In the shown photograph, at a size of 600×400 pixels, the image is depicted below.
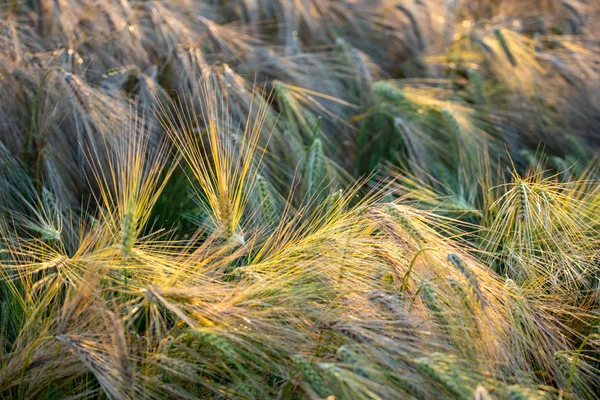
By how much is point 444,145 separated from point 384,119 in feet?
0.90

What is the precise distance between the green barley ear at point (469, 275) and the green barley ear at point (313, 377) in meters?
0.37

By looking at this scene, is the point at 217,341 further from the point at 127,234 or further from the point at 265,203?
the point at 265,203

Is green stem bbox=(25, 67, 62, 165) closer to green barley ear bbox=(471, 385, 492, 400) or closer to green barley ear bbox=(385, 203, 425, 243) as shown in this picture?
green barley ear bbox=(385, 203, 425, 243)

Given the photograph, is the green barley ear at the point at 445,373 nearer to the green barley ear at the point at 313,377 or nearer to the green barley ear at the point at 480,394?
the green barley ear at the point at 480,394

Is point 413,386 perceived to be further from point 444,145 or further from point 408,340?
point 444,145

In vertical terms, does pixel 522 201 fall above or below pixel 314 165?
above

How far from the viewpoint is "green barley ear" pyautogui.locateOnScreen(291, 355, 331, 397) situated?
1186 millimetres

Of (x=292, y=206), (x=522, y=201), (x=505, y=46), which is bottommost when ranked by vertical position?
(x=292, y=206)

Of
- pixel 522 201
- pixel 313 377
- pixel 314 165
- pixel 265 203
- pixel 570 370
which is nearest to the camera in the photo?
pixel 313 377

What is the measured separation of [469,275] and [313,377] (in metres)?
0.38

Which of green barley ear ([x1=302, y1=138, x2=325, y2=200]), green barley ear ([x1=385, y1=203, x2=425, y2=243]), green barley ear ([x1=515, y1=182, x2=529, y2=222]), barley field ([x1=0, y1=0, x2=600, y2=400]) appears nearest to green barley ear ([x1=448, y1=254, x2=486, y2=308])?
barley field ([x1=0, y1=0, x2=600, y2=400])

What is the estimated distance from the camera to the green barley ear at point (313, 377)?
119 centimetres

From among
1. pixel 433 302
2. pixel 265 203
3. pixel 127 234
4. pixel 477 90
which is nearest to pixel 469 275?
pixel 433 302

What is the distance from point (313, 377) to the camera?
46.9 inches
